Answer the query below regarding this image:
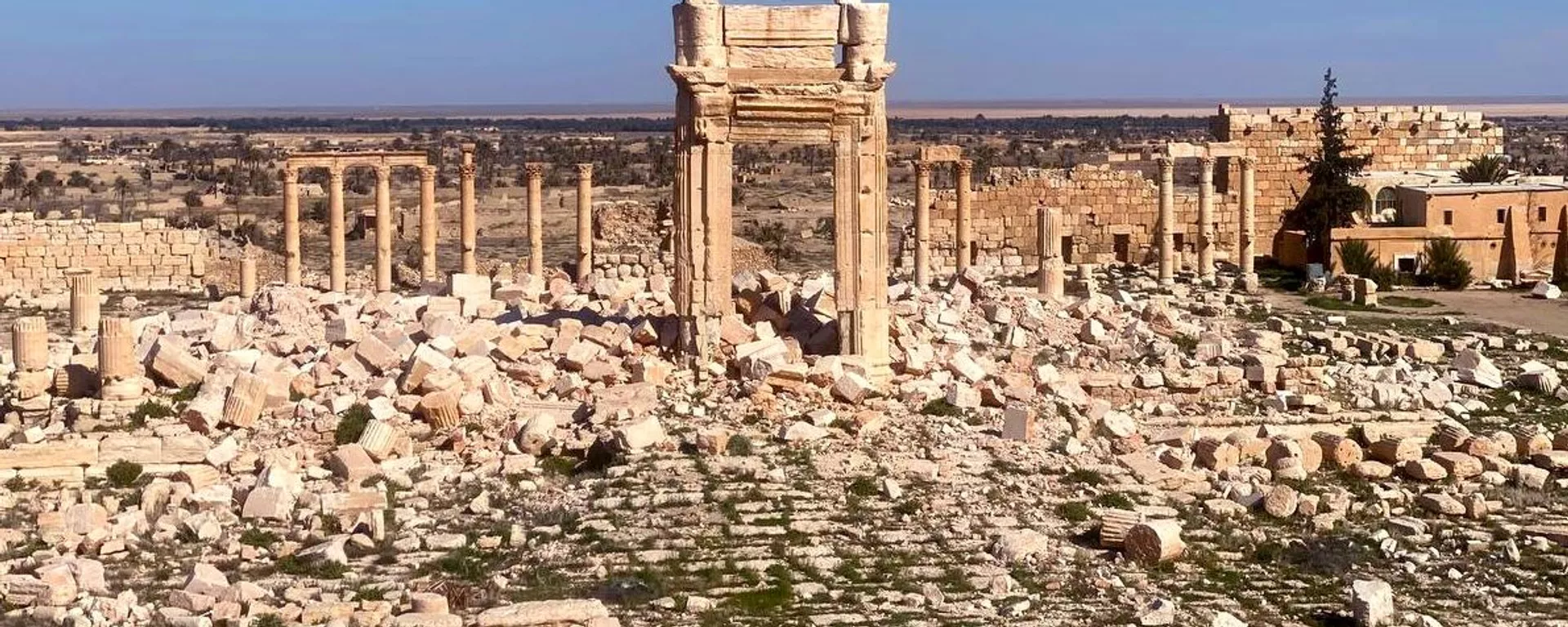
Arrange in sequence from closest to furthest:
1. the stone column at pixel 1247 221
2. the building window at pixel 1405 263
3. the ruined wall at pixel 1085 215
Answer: the stone column at pixel 1247 221 < the building window at pixel 1405 263 < the ruined wall at pixel 1085 215

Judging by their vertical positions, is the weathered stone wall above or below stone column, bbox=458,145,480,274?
below

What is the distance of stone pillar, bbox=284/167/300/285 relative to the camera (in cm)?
3188

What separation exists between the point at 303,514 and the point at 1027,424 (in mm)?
6370

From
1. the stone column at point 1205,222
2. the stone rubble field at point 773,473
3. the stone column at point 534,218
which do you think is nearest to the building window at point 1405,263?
the stone column at point 1205,222

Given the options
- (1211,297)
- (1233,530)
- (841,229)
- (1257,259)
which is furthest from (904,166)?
(1233,530)

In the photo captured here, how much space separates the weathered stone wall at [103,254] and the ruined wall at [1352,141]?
20234 millimetres

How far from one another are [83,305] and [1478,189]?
24256 mm

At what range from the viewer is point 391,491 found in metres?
16.5

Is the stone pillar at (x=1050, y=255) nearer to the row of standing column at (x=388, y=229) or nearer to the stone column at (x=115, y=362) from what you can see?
the row of standing column at (x=388, y=229)

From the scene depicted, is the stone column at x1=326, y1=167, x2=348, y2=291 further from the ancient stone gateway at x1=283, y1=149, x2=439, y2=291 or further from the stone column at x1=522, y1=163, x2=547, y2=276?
the stone column at x1=522, y1=163, x2=547, y2=276

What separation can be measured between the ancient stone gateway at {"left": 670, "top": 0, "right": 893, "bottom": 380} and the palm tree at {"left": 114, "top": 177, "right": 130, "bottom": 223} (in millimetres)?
32577

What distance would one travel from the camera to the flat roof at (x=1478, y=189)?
36375mm

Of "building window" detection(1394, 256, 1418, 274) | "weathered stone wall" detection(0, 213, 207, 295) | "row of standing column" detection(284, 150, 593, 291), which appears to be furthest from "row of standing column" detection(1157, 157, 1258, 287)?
"weathered stone wall" detection(0, 213, 207, 295)

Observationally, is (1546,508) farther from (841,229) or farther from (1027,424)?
(841,229)
